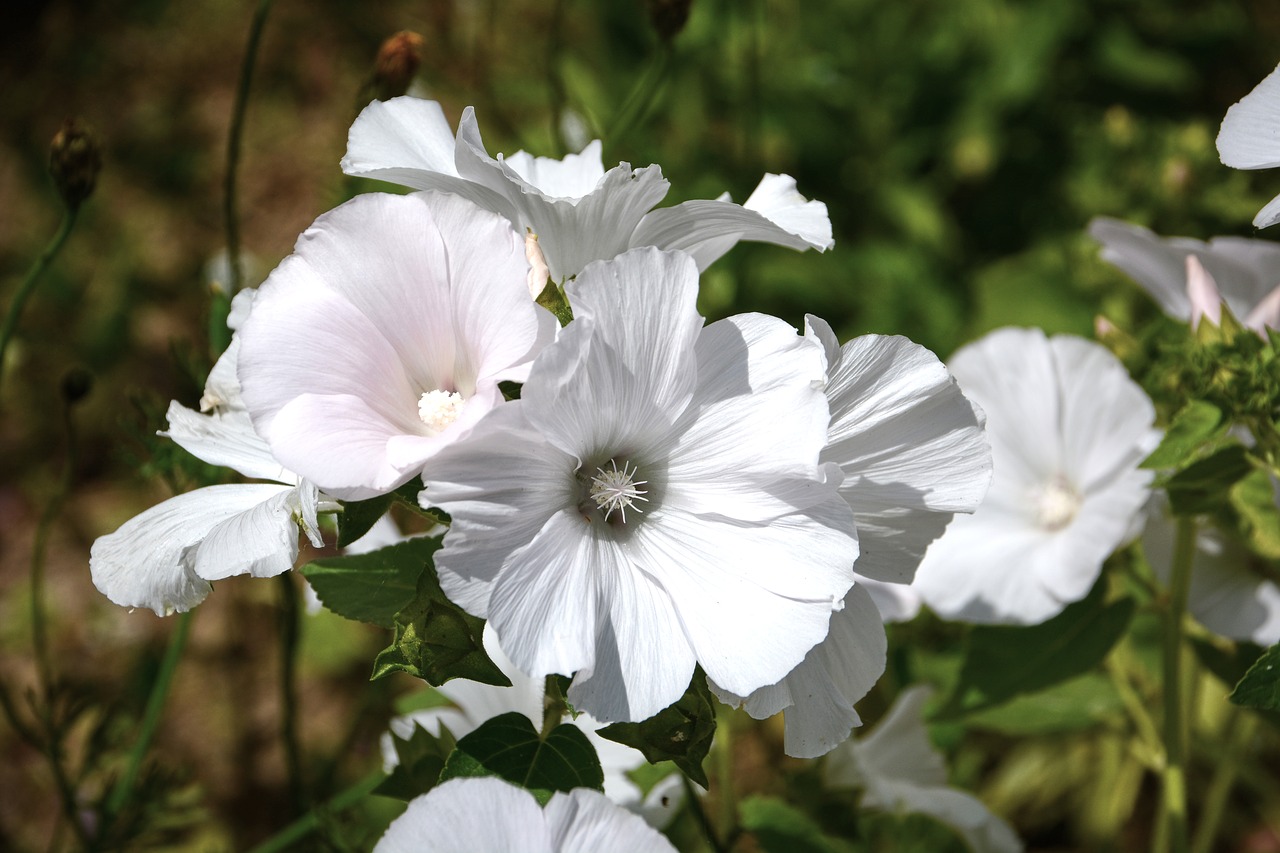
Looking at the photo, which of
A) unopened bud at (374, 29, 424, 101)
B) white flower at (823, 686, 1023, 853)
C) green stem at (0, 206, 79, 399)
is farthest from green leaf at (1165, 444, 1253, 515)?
green stem at (0, 206, 79, 399)

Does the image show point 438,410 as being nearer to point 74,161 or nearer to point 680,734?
point 680,734

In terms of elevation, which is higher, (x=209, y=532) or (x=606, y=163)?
(x=209, y=532)

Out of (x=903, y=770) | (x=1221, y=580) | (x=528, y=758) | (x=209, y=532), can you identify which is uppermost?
(x=209, y=532)

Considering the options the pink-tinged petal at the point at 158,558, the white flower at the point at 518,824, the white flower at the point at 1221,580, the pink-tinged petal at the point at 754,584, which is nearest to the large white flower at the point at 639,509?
the pink-tinged petal at the point at 754,584

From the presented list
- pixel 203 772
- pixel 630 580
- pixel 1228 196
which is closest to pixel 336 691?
pixel 203 772

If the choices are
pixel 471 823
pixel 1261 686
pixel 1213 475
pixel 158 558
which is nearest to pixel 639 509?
pixel 471 823

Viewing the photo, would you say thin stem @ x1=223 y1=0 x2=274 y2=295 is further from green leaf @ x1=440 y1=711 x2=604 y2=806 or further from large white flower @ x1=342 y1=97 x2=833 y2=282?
green leaf @ x1=440 y1=711 x2=604 y2=806
